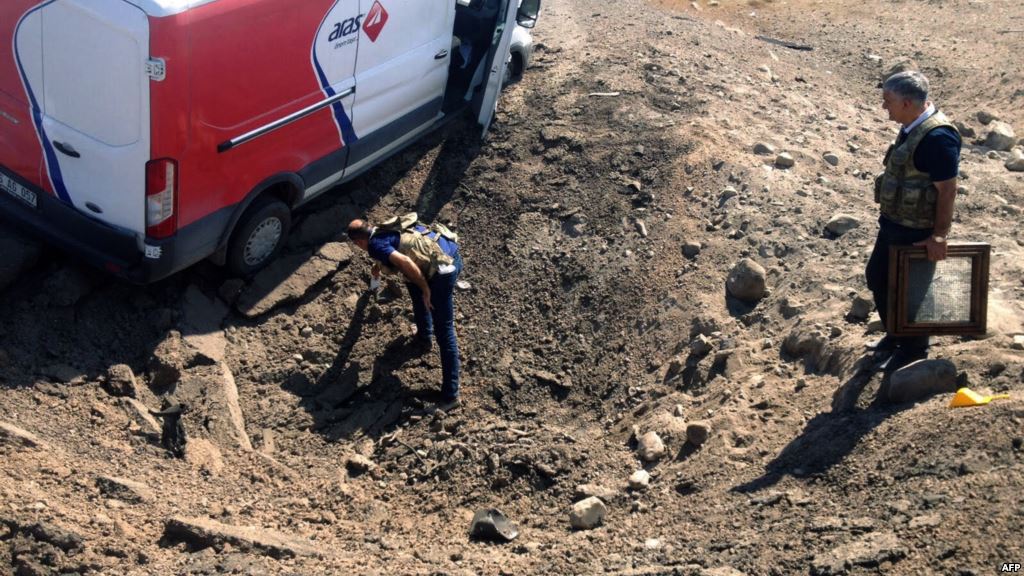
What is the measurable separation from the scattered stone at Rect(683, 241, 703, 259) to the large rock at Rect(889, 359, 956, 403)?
2.28 meters

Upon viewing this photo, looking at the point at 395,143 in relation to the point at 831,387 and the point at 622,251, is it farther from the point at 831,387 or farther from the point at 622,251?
the point at 831,387

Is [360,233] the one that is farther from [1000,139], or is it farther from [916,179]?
[1000,139]

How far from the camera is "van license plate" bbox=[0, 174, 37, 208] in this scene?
22.3 feet

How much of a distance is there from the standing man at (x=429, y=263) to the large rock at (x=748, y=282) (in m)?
1.96

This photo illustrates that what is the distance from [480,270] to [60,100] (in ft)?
10.9

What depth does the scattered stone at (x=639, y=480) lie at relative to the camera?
5.81 m

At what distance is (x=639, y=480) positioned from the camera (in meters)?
5.82

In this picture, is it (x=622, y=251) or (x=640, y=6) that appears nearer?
(x=622, y=251)

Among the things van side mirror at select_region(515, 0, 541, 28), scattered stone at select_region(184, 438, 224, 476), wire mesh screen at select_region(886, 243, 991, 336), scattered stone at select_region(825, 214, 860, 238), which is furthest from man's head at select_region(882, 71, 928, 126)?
van side mirror at select_region(515, 0, 541, 28)

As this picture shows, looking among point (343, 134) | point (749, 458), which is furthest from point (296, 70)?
point (749, 458)

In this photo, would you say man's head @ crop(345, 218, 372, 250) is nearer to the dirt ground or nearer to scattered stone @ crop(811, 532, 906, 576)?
the dirt ground

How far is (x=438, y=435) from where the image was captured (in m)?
6.67

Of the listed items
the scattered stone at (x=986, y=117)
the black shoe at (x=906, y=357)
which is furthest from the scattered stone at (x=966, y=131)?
the black shoe at (x=906, y=357)

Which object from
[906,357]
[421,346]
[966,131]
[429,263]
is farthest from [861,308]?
[966,131]
